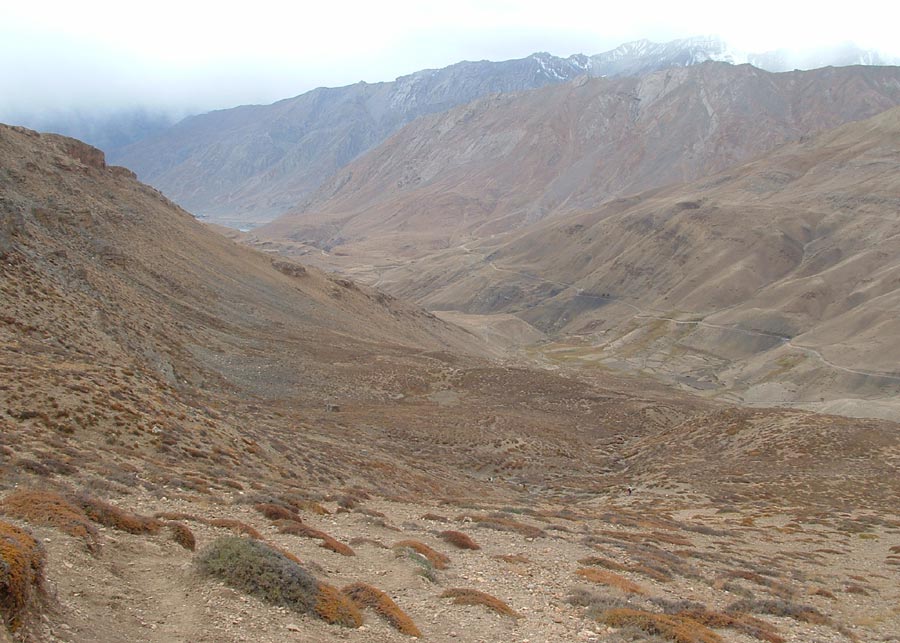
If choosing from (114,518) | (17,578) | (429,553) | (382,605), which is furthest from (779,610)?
(17,578)

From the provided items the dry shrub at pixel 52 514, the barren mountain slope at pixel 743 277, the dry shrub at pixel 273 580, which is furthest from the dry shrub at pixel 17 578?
the barren mountain slope at pixel 743 277

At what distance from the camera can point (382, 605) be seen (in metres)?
11.1

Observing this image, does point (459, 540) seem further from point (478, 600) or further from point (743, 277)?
point (743, 277)

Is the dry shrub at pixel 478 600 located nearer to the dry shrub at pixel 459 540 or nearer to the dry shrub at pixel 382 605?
the dry shrub at pixel 382 605

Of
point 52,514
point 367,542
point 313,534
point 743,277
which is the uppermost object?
point 743,277

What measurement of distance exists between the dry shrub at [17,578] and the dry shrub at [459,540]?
10.9 meters

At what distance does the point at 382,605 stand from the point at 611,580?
6.92 metres

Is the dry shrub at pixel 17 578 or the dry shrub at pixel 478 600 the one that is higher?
the dry shrub at pixel 17 578

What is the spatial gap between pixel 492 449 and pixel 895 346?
76172 mm

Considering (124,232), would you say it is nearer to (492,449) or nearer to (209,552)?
(492,449)

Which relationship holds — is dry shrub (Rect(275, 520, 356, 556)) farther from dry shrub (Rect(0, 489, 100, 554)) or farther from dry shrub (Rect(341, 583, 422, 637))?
dry shrub (Rect(0, 489, 100, 554))

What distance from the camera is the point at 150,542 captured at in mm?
12141

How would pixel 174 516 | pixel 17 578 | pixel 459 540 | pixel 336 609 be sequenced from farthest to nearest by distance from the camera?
pixel 459 540 → pixel 174 516 → pixel 336 609 → pixel 17 578

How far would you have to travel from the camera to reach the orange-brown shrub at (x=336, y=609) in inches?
405
